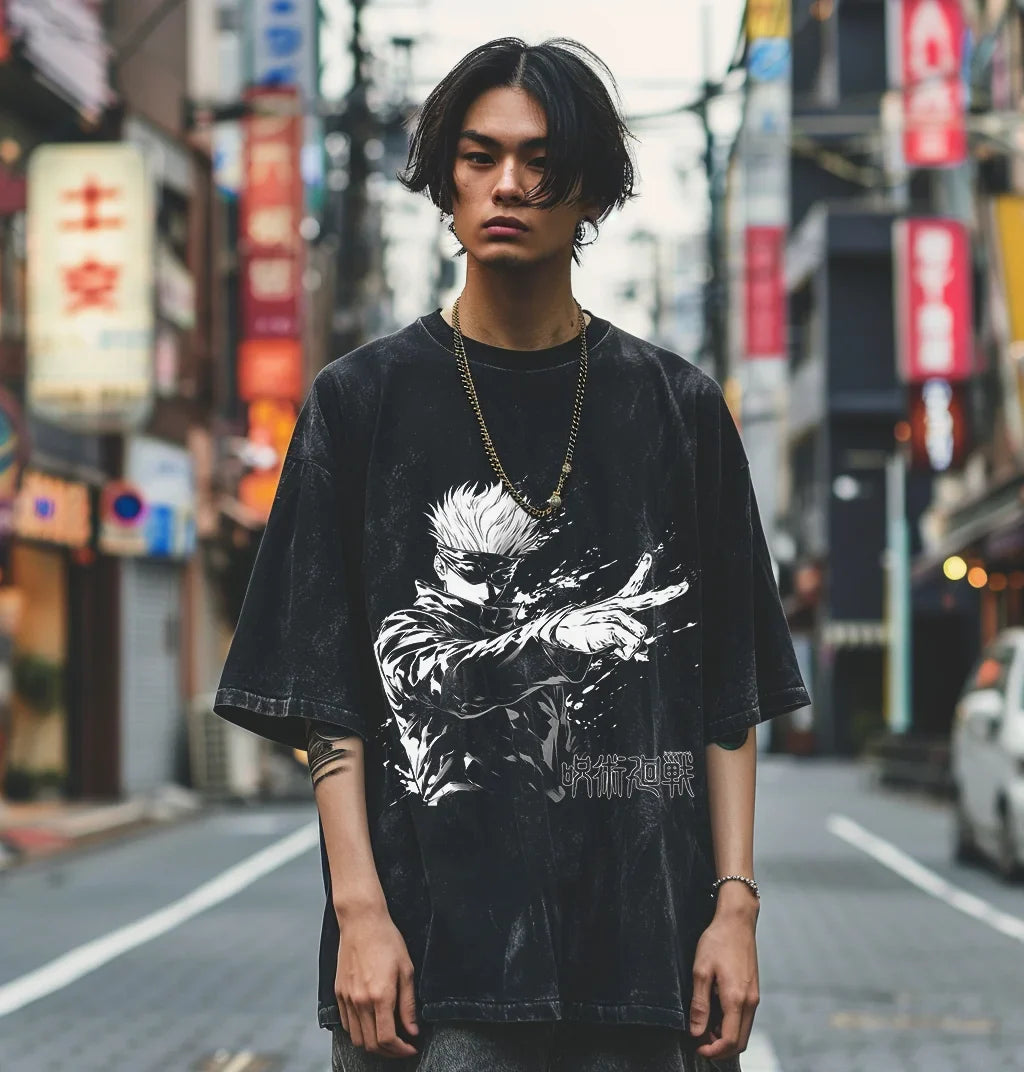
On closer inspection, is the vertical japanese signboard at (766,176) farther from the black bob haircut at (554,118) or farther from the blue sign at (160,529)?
the black bob haircut at (554,118)

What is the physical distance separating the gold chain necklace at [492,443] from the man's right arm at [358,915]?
0.36m

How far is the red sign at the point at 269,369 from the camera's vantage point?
1358 inches

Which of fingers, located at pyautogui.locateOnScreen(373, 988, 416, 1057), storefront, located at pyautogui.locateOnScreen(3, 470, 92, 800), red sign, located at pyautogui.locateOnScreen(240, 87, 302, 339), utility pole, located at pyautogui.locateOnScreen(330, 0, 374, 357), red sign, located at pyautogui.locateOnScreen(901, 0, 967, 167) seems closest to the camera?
fingers, located at pyautogui.locateOnScreen(373, 988, 416, 1057)

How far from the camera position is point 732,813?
9.67 ft

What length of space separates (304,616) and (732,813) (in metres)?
0.60

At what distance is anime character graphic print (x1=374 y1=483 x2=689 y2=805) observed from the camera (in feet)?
A: 9.21

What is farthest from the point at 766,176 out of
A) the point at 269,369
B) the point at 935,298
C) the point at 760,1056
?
the point at 760,1056

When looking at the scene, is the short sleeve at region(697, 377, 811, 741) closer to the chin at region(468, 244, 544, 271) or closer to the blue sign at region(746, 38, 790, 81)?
the chin at region(468, 244, 544, 271)

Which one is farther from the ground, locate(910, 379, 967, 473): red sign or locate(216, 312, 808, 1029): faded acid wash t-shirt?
locate(910, 379, 967, 473): red sign

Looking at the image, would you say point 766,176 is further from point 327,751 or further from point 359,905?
point 359,905

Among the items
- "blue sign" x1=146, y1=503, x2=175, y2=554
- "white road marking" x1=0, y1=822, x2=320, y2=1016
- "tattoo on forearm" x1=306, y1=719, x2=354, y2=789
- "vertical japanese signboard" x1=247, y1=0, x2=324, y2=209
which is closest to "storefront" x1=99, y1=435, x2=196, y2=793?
"blue sign" x1=146, y1=503, x2=175, y2=554

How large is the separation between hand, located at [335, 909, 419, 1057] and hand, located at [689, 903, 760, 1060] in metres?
0.35

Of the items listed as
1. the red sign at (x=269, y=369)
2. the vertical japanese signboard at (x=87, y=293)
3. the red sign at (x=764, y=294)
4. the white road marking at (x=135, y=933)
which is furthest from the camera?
the red sign at (x=764, y=294)

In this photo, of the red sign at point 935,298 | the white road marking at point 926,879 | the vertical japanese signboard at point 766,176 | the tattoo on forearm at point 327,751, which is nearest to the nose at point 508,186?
the tattoo on forearm at point 327,751
